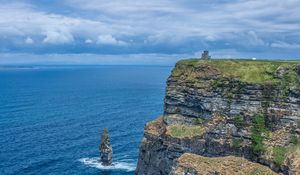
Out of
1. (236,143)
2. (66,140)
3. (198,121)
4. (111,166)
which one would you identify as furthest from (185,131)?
(66,140)

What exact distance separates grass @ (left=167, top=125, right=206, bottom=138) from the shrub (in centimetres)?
1556

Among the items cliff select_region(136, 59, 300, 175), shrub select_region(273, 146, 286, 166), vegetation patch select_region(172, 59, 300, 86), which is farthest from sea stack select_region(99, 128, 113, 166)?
shrub select_region(273, 146, 286, 166)

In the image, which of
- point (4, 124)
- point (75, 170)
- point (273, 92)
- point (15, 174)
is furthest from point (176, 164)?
point (4, 124)

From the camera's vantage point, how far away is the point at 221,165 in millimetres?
72625

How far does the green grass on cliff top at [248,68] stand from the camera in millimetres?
82312

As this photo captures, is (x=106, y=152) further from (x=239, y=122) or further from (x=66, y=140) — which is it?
(x=239, y=122)

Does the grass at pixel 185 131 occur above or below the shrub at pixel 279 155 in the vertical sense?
above

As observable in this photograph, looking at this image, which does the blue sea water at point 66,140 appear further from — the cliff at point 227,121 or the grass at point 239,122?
the grass at point 239,122

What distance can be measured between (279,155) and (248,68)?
21654 mm

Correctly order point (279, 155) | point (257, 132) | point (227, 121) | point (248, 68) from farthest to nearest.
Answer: point (248, 68) → point (227, 121) → point (257, 132) → point (279, 155)

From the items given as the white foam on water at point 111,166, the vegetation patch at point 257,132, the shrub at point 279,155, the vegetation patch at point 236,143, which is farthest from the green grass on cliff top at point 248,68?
the white foam on water at point 111,166

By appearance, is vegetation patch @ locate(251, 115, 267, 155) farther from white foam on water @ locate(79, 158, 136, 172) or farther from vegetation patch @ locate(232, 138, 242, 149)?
white foam on water @ locate(79, 158, 136, 172)

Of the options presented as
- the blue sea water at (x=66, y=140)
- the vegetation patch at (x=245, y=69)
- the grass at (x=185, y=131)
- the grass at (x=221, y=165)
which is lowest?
the blue sea water at (x=66, y=140)

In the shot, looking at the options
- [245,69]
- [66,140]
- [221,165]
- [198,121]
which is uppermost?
[245,69]
